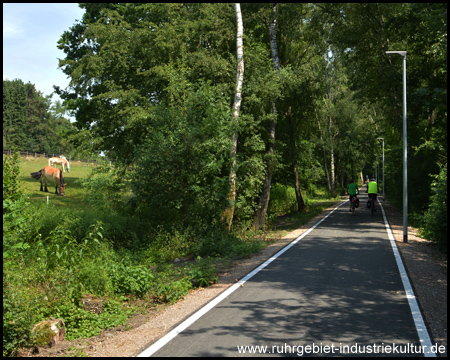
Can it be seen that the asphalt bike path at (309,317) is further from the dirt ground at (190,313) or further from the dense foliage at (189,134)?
the dense foliage at (189,134)

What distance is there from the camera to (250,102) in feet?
63.8

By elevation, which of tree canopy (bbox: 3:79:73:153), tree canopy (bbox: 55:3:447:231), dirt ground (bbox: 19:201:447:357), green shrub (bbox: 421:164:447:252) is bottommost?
dirt ground (bbox: 19:201:447:357)

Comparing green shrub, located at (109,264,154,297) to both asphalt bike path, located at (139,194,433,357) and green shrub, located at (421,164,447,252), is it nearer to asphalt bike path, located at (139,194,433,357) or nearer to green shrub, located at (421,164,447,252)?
asphalt bike path, located at (139,194,433,357)

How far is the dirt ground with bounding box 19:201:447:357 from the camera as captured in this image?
5637 millimetres

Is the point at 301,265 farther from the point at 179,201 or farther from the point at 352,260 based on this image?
the point at 179,201

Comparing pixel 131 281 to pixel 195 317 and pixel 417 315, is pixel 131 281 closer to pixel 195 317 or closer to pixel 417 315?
pixel 195 317

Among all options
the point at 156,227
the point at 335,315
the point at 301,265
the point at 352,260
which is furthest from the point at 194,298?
the point at 156,227

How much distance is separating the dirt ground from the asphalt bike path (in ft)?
0.77

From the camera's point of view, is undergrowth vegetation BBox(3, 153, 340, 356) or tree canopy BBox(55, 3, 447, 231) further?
tree canopy BBox(55, 3, 447, 231)

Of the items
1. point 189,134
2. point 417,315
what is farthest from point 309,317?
point 189,134

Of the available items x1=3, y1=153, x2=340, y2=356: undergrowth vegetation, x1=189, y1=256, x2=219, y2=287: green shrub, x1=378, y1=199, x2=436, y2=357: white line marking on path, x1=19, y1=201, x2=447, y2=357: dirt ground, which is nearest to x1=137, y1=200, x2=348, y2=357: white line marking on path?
x1=19, y1=201, x2=447, y2=357: dirt ground

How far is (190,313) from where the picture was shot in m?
6.88

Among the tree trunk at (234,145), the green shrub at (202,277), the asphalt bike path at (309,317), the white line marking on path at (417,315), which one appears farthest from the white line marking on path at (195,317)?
the tree trunk at (234,145)

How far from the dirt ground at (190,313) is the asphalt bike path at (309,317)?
0.77 feet
